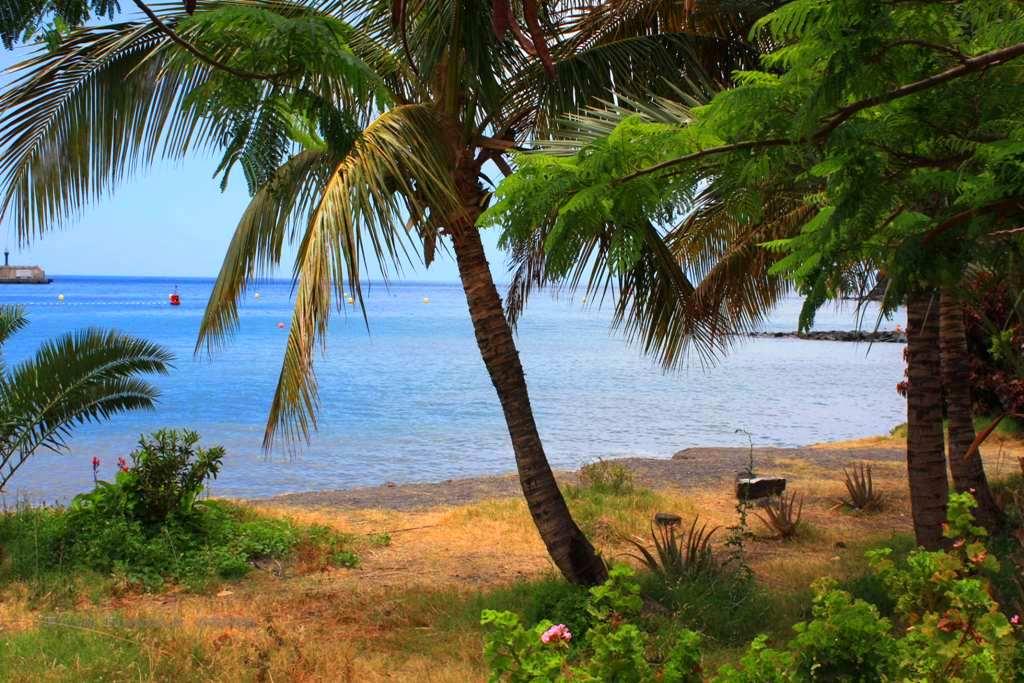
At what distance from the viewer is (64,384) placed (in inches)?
336

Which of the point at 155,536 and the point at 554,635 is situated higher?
the point at 554,635

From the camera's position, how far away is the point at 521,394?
6.36 m

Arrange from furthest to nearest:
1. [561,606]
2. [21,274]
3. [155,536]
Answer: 1. [21,274]
2. [155,536]
3. [561,606]

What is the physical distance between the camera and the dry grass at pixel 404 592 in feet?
17.0

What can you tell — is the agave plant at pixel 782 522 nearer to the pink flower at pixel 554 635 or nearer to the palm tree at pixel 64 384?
the palm tree at pixel 64 384

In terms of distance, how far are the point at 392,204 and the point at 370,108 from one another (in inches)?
28.3

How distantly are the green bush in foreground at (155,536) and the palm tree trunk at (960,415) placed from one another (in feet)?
16.5

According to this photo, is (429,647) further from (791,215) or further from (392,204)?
(791,215)

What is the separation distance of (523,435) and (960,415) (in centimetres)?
408

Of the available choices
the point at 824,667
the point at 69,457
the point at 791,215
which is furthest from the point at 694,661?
the point at 69,457

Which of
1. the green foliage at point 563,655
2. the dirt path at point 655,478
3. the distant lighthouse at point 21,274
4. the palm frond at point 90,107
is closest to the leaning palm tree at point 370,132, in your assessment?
the palm frond at point 90,107

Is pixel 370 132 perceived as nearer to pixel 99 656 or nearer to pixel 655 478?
pixel 99 656

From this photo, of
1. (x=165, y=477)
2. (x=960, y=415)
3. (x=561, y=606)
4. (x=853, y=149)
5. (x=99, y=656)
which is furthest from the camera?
(x=165, y=477)


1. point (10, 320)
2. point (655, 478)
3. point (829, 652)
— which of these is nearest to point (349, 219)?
point (829, 652)
